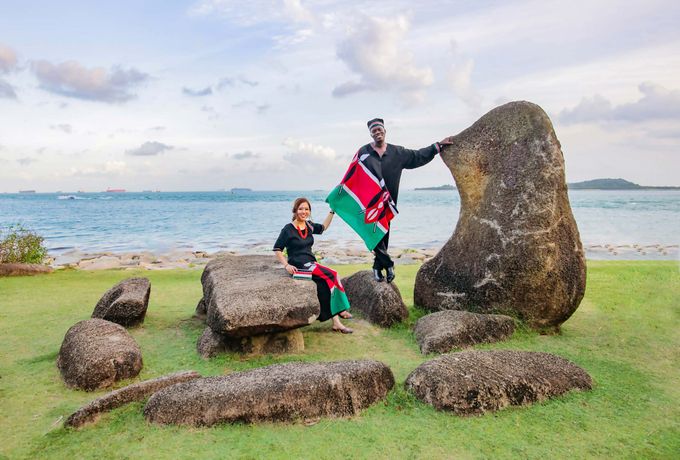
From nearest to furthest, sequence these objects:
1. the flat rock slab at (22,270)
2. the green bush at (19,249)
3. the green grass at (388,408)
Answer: the green grass at (388,408)
the flat rock slab at (22,270)
the green bush at (19,249)

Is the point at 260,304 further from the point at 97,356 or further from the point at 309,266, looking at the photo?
the point at 97,356

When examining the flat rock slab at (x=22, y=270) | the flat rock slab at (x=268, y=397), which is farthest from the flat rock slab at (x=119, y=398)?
the flat rock slab at (x=22, y=270)

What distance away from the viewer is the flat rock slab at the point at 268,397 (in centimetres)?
402

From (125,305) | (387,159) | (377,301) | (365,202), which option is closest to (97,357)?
(125,305)

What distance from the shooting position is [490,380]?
14.4 ft

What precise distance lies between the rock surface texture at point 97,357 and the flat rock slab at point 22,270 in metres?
7.30

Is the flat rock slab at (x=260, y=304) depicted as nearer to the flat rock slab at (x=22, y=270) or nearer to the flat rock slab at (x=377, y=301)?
the flat rock slab at (x=377, y=301)

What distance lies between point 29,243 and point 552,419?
1379 cm

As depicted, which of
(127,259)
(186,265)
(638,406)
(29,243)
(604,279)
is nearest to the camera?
(638,406)

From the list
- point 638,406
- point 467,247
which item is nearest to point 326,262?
point 467,247

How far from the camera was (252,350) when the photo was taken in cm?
587

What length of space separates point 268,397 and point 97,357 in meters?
2.20

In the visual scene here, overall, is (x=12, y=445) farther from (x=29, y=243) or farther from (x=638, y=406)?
(x=29, y=243)

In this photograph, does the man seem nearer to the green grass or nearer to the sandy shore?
the green grass
